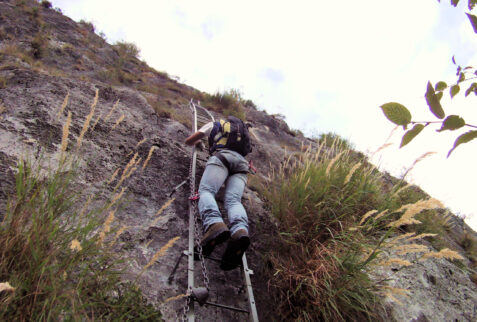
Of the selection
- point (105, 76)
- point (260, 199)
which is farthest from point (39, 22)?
point (260, 199)

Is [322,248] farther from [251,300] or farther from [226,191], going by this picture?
[226,191]

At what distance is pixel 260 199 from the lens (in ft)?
16.6

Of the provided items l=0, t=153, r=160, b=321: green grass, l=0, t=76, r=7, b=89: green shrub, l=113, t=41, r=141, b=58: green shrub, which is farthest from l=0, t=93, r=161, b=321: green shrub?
l=113, t=41, r=141, b=58: green shrub

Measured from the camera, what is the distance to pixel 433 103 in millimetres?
853

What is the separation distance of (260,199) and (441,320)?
3104 millimetres

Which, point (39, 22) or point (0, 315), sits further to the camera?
point (39, 22)

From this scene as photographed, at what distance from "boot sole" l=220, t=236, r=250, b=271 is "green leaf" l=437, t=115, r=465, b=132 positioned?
224 centimetres

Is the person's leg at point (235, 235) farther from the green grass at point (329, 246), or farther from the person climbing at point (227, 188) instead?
the green grass at point (329, 246)

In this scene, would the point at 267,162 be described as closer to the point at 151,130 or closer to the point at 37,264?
the point at 151,130

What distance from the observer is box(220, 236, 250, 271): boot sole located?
2797 mm

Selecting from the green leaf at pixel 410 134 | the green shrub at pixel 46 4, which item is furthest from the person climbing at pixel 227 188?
the green shrub at pixel 46 4

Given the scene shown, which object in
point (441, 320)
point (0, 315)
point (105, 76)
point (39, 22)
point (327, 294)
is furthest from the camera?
point (39, 22)

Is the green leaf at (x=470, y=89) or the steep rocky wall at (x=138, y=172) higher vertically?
the green leaf at (x=470, y=89)

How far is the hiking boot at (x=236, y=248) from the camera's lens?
9.12 feet
